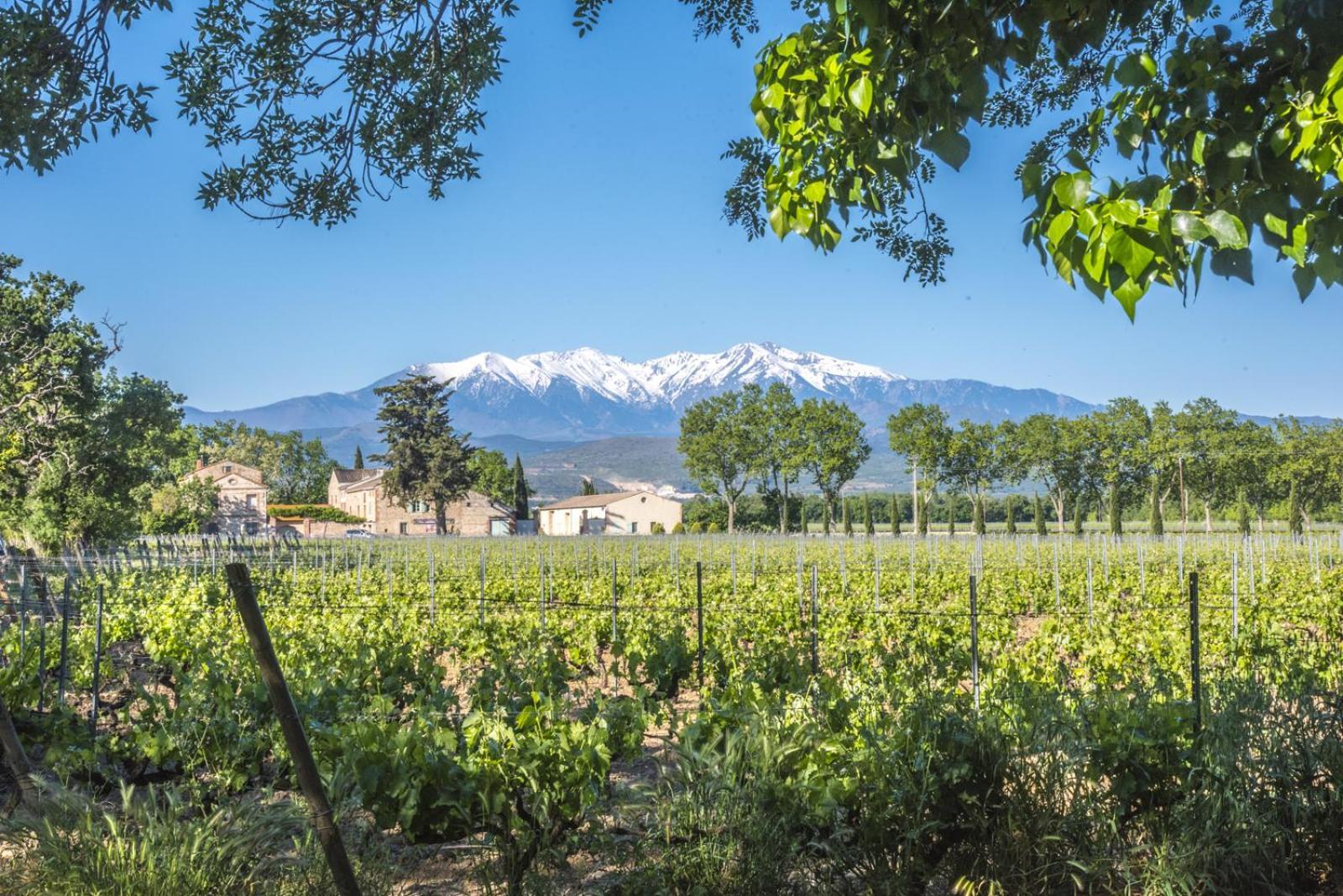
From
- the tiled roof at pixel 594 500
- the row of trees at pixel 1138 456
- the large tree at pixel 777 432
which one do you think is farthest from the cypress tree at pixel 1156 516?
the tiled roof at pixel 594 500

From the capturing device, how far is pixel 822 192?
9.21 ft

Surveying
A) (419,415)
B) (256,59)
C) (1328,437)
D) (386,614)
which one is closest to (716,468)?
(419,415)

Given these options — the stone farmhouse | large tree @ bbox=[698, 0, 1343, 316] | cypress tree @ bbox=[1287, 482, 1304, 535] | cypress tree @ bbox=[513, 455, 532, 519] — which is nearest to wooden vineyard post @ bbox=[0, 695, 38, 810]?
large tree @ bbox=[698, 0, 1343, 316]

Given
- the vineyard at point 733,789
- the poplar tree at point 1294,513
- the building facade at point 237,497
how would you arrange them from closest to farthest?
1. the vineyard at point 733,789
2. the poplar tree at point 1294,513
3. the building facade at point 237,497

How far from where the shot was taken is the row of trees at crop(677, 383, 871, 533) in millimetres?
72625

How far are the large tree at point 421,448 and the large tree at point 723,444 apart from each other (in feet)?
61.5

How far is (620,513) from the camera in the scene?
295 feet

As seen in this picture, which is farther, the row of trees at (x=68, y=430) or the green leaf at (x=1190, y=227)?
the row of trees at (x=68, y=430)

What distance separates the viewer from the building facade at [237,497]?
246 feet

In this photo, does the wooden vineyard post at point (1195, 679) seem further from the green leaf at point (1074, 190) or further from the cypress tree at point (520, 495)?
the cypress tree at point (520, 495)

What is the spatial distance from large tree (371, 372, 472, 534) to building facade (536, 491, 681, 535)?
24.1 m

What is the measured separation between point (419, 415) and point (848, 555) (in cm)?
4347

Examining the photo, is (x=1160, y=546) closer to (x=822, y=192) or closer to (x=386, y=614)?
(x=386, y=614)

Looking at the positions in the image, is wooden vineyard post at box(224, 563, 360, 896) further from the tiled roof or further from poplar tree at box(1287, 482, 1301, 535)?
the tiled roof
